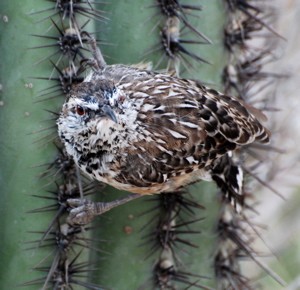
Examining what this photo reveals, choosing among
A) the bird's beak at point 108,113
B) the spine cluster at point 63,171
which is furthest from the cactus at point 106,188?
the bird's beak at point 108,113

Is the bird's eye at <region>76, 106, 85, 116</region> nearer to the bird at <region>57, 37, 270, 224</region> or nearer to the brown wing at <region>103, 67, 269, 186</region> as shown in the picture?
the bird at <region>57, 37, 270, 224</region>

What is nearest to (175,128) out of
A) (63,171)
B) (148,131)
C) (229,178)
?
(148,131)

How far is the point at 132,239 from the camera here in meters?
2.15

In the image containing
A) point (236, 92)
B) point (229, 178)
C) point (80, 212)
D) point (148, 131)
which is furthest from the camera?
point (236, 92)

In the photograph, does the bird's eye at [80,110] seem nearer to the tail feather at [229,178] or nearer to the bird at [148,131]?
the bird at [148,131]

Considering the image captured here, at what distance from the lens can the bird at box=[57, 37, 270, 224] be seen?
195 centimetres

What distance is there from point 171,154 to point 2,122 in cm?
69

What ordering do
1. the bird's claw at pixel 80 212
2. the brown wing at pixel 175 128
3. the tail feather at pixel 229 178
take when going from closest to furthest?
the bird's claw at pixel 80 212 < the brown wing at pixel 175 128 < the tail feather at pixel 229 178

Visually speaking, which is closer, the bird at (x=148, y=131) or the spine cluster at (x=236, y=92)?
the bird at (x=148, y=131)

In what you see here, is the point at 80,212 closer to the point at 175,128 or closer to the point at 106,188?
the point at 106,188

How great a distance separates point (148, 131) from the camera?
6.93 feet

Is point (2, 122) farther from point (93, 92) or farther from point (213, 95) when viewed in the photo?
point (213, 95)

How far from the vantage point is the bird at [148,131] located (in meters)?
1.95

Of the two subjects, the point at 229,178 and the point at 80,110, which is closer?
the point at 80,110
